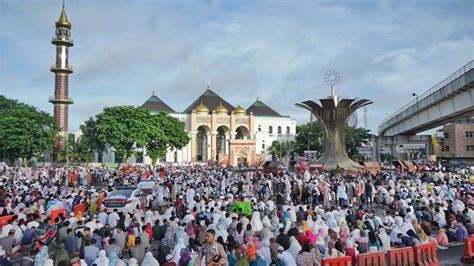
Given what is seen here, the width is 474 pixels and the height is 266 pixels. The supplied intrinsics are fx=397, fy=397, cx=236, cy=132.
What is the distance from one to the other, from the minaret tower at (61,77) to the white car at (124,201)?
152 feet

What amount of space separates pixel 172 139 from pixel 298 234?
166ft

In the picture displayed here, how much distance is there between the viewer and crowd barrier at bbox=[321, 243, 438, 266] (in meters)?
7.88

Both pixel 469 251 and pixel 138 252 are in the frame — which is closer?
pixel 138 252

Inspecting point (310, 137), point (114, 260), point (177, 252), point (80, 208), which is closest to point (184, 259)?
point (177, 252)

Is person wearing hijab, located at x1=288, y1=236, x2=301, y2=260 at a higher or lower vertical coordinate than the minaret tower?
lower

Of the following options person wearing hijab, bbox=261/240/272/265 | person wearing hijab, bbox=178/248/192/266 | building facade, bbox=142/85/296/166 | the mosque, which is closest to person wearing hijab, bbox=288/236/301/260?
person wearing hijab, bbox=261/240/272/265

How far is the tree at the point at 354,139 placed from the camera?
64062 mm

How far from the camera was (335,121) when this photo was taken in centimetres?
3534

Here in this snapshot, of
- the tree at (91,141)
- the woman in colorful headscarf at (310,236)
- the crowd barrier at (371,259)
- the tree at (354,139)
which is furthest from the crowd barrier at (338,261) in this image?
the tree at (354,139)

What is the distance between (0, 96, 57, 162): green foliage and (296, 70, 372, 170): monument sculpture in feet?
112

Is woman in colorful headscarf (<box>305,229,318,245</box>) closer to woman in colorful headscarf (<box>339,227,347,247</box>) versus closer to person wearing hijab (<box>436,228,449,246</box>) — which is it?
woman in colorful headscarf (<box>339,227,347,247</box>)

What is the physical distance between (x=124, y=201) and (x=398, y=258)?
442 inches

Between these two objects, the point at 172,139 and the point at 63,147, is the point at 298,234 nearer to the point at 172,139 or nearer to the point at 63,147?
the point at 172,139

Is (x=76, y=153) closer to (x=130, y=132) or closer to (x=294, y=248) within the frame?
(x=130, y=132)
